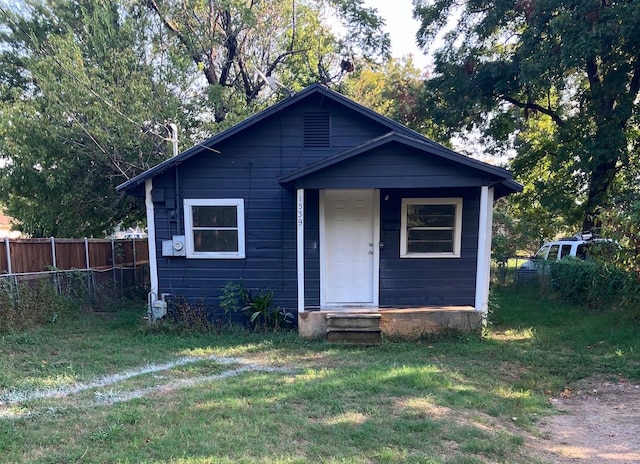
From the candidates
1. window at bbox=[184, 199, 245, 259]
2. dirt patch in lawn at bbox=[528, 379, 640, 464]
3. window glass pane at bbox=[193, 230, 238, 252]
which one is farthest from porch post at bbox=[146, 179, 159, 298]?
dirt patch in lawn at bbox=[528, 379, 640, 464]

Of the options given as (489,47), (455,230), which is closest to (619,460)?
(455,230)

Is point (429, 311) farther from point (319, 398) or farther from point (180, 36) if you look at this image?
point (180, 36)

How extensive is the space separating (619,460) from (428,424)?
143cm

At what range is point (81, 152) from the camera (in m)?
10.2

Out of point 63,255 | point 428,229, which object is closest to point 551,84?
point 428,229

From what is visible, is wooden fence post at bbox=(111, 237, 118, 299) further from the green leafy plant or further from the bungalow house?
the green leafy plant

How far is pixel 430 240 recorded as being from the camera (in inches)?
292

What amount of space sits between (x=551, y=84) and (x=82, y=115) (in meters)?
12.6

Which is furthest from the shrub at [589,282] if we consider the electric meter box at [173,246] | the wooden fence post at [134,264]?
the wooden fence post at [134,264]

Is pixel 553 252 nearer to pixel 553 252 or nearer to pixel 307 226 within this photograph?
pixel 553 252

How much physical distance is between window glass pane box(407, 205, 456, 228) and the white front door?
0.72 meters

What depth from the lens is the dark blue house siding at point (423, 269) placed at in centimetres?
736

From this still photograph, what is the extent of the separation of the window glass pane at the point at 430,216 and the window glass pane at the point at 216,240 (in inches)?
127

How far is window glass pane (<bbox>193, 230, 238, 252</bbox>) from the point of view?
7.49m
